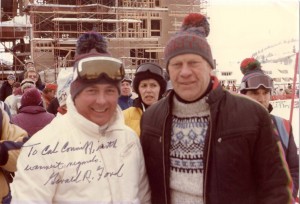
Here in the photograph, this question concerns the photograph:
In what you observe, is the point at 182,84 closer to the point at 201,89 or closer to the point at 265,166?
the point at 201,89

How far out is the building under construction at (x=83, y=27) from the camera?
61.9ft

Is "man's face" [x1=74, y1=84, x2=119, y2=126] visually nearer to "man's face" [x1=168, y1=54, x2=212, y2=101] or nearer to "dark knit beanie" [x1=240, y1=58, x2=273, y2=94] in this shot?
"man's face" [x1=168, y1=54, x2=212, y2=101]

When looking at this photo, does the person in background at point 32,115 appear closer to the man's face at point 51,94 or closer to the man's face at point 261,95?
the man's face at point 261,95

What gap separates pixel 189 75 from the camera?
1555mm

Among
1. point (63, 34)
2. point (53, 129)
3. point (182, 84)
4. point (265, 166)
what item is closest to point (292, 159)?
point (265, 166)

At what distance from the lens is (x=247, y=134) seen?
153cm

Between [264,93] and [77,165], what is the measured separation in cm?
133

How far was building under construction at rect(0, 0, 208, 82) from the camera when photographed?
18859 millimetres

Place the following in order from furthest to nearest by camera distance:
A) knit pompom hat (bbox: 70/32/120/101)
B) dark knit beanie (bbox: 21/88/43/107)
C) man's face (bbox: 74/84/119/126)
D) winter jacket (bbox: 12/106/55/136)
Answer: dark knit beanie (bbox: 21/88/43/107) < winter jacket (bbox: 12/106/55/136) < knit pompom hat (bbox: 70/32/120/101) < man's face (bbox: 74/84/119/126)

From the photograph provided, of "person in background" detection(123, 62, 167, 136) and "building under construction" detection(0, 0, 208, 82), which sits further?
"building under construction" detection(0, 0, 208, 82)

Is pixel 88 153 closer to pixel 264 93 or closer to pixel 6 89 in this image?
pixel 264 93

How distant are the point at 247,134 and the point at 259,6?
1.73ft

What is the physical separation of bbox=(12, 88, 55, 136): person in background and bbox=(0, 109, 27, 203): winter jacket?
1155 mm
